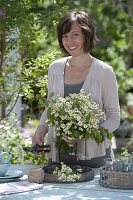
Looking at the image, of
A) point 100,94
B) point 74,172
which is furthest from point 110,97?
point 74,172

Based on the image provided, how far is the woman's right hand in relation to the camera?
3452 millimetres

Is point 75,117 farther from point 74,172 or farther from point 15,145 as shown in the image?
point 15,145

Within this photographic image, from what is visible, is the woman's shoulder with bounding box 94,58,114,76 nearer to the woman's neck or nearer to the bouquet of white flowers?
the woman's neck

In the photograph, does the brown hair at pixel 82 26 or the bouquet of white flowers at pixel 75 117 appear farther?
the brown hair at pixel 82 26

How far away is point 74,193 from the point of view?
288cm

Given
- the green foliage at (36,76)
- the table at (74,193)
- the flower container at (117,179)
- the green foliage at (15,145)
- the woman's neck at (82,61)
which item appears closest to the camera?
the table at (74,193)

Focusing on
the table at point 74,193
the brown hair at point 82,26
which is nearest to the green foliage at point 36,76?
the brown hair at point 82,26

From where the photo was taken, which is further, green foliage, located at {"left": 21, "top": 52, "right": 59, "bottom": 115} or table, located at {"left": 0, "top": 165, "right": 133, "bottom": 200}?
green foliage, located at {"left": 21, "top": 52, "right": 59, "bottom": 115}

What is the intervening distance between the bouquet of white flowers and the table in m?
0.26

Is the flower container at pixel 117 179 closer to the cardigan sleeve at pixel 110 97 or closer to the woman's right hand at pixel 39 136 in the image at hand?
the cardigan sleeve at pixel 110 97

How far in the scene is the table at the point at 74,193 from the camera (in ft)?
9.18

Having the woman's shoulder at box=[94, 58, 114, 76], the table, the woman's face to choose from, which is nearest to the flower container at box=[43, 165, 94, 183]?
the table

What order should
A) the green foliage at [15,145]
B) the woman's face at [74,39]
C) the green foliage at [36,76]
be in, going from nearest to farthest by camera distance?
the woman's face at [74,39]
the green foliage at [36,76]
the green foliage at [15,145]

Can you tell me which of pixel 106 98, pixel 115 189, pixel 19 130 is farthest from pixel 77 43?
pixel 19 130
